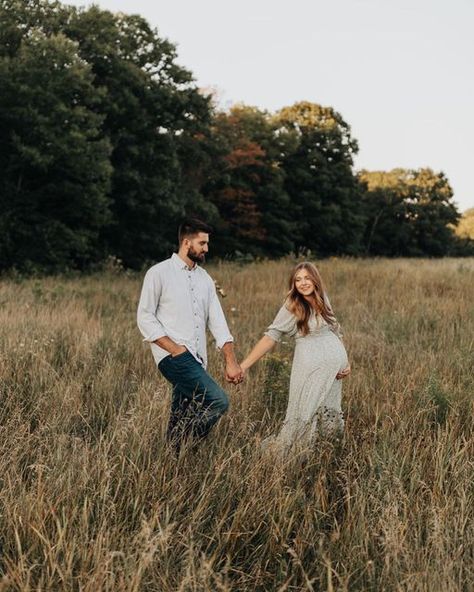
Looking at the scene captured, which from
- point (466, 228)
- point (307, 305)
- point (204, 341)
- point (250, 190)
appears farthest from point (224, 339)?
point (466, 228)

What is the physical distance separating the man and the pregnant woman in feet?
1.13

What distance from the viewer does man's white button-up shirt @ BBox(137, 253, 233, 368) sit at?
393 centimetres

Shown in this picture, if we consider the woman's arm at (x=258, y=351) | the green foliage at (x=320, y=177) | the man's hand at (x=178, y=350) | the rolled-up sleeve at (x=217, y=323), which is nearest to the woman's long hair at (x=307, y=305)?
the woman's arm at (x=258, y=351)

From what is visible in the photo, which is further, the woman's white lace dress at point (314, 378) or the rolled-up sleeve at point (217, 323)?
the rolled-up sleeve at point (217, 323)

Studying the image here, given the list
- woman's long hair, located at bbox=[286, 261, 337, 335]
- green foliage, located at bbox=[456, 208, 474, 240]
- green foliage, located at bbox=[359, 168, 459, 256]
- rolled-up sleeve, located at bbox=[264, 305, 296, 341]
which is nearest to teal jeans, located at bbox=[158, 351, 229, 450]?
rolled-up sleeve, located at bbox=[264, 305, 296, 341]

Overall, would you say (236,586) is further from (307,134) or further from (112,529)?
(307,134)

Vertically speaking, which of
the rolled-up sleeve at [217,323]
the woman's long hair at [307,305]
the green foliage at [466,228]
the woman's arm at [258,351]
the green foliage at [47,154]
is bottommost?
the woman's arm at [258,351]

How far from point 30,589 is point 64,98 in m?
19.0

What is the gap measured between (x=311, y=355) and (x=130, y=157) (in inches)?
825

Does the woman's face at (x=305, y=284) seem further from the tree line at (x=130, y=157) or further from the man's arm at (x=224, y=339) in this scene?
the tree line at (x=130, y=157)

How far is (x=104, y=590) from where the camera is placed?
7.04 ft

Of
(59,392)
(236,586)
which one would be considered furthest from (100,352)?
(236,586)

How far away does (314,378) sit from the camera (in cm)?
406

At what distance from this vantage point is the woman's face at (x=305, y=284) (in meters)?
4.17
